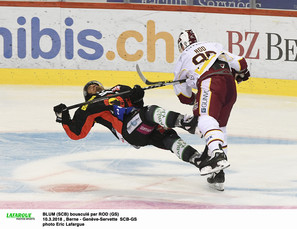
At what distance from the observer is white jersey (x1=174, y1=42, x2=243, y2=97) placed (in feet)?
16.3

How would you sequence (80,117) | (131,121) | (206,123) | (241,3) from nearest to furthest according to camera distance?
1. (206,123)
2. (131,121)
3. (80,117)
4. (241,3)

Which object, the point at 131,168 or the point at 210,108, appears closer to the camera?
the point at 210,108

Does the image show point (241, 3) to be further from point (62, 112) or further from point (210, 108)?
point (62, 112)

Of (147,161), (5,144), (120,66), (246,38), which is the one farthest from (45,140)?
(246,38)

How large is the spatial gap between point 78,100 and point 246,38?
2449 mm

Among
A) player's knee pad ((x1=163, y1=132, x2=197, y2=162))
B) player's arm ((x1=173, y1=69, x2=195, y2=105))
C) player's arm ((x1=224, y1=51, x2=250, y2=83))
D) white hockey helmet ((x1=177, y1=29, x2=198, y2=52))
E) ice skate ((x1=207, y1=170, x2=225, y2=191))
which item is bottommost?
ice skate ((x1=207, y1=170, x2=225, y2=191))

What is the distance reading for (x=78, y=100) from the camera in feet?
27.2

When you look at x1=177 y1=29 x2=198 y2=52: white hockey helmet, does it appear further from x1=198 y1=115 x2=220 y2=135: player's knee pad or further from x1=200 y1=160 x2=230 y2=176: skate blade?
x1=200 y1=160 x2=230 y2=176: skate blade

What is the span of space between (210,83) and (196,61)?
212mm

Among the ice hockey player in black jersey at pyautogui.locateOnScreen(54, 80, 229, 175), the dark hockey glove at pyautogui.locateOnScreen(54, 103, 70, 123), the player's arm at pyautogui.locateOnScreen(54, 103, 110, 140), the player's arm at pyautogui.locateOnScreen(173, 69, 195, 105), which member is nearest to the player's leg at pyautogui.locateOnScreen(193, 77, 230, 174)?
the ice hockey player in black jersey at pyautogui.locateOnScreen(54, 80, 229, 175)

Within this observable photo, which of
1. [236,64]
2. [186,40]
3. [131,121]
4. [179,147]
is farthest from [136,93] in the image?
[236,64]

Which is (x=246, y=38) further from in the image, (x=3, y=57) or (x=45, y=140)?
(x=45, y=140)

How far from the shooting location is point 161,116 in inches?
186

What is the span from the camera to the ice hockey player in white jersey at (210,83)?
4.81 metres
